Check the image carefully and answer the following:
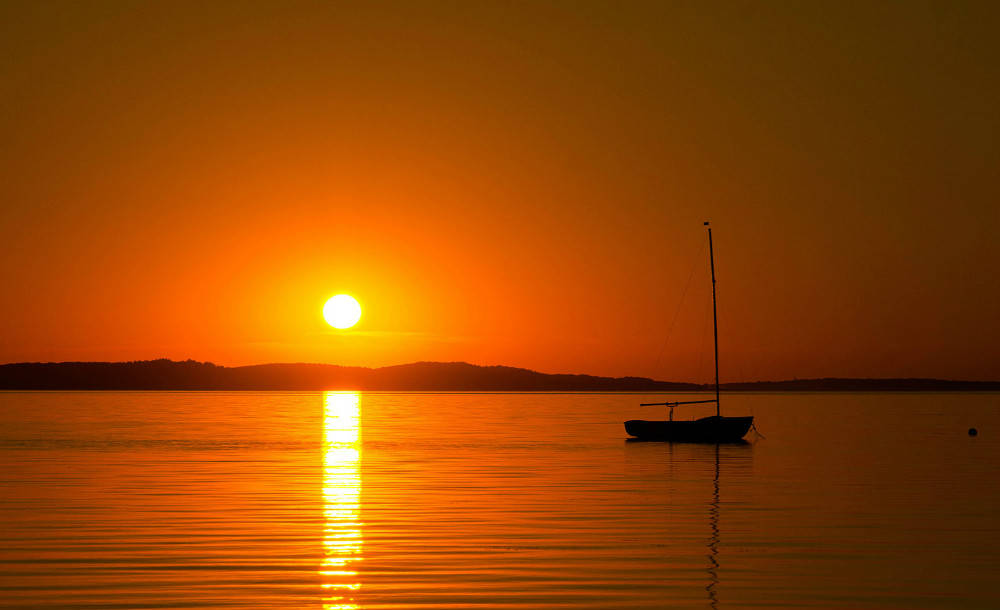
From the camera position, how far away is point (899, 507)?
136 ft

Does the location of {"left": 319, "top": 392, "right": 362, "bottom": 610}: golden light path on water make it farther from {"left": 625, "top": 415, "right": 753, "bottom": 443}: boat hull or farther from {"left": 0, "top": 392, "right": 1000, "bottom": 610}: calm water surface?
{"left": 625, "top": 415, "right": 753, "bottom": 443}: boat hull

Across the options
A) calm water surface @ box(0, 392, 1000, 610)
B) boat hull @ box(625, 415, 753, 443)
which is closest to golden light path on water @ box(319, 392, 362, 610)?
calm water surface @ box(0, 392, 1000, 610)

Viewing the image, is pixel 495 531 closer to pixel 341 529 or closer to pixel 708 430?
pixel 341 529

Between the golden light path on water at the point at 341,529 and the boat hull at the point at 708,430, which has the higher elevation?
the boat hull at the point at 708,430

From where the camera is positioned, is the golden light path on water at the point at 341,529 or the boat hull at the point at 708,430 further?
the boat hull at the point at 708,430

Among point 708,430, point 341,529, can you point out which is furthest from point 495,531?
point 708,430

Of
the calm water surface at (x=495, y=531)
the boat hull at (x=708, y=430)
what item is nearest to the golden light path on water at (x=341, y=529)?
the calm water surface at (x=495, y=531)

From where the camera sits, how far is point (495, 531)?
33531 millimetres

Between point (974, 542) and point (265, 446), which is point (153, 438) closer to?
point (265, 446)

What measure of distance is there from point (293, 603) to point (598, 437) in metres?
80.2

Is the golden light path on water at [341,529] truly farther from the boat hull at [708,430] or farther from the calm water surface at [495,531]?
the boat hull at [708,430]

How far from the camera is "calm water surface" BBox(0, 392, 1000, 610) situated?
23.4 meters

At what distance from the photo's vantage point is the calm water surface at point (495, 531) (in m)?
23.4

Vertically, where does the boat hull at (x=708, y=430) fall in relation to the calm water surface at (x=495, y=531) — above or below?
above
